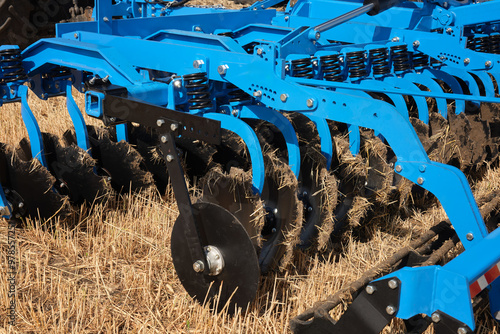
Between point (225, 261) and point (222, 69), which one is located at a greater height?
point (222, 69)

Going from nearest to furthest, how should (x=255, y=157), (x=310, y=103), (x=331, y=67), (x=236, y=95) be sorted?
(x=310, y=103) → (x=255, y=157) → (x=236, y=95) → (x=331, y=67)

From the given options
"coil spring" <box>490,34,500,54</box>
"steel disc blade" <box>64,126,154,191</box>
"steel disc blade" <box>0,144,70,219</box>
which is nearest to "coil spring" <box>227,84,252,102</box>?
"steel disc blade" <box>64,126,154,191</box>

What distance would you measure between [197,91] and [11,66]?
49.0 inches

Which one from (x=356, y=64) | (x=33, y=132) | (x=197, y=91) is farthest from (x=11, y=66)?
(x=356, y=64)

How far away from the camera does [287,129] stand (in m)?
2.93

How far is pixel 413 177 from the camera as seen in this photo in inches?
88.4

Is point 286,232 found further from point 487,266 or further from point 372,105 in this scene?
point 487,266

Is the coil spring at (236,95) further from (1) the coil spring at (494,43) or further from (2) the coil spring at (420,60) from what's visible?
(1) the coil spring at (494,43)

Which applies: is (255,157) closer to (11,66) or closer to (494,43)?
(11,66)

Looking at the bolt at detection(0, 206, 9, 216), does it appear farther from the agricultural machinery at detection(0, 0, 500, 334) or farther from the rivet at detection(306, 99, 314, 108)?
the rivet at detection(306, 99, 314, 108)

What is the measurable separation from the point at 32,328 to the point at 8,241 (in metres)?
0.90

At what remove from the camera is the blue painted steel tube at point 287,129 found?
2.92 m

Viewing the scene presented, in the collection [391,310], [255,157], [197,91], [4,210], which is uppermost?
[197,91]

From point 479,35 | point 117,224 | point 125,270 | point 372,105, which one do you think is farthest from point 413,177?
point 479,35
